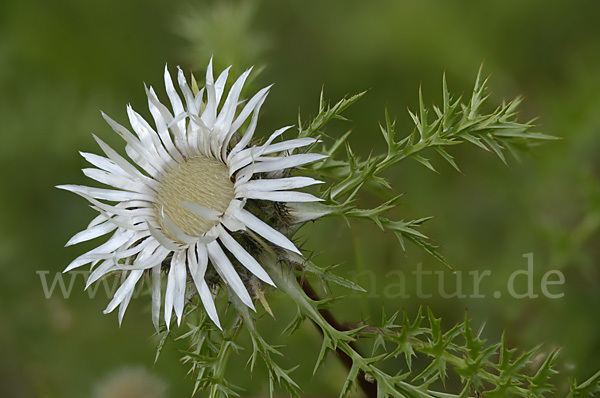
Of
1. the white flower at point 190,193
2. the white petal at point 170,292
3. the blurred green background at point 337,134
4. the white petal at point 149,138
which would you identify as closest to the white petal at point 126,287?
the white flower at point 190,193

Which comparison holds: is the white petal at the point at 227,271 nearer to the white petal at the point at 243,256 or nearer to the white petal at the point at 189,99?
the white petal at the point at 243,256

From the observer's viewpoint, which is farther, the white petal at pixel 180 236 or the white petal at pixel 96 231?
the white petal at pixel 96 231

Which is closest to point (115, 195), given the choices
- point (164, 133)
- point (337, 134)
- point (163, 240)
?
point (164, 133)

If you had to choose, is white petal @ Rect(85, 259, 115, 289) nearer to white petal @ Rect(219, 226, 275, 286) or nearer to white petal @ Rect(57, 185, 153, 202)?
white petal @ Rect(57, 185, 153, 202)

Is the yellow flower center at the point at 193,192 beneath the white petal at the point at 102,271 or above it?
above

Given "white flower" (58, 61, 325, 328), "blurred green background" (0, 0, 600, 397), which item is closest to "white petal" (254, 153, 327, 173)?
"white flower" (58, 61, 325, 328)

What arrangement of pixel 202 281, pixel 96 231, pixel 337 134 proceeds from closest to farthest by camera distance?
pixel 202 281
pixel 96 231
pixel 337 134

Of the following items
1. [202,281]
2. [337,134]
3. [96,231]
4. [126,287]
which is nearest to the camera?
[202,281]

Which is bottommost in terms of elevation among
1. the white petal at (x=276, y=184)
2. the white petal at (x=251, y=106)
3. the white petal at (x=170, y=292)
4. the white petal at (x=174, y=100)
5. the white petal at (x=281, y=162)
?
the white petal at (x=170, y=292)

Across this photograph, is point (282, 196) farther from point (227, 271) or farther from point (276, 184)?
point (227, 271)
